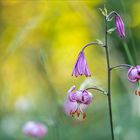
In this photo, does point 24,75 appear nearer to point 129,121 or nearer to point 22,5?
point 22,5

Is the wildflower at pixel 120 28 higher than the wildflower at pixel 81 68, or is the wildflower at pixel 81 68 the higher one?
the wildflower at pixel 120 28

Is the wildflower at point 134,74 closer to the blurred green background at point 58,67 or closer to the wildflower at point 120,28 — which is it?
the wildflower at point 120,28

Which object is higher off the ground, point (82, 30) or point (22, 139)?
point (82, 30)

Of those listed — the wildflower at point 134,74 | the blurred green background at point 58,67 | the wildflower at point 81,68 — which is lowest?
the wildflower at point 134,74

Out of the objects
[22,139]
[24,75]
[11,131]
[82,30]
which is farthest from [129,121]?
[82,30]

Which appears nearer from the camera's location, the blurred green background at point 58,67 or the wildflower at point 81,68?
the wildflower at point 81,68

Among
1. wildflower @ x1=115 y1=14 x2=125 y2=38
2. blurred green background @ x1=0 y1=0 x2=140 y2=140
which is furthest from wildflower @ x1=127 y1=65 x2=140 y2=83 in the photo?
blurred green background @ x1=0 y1=0 x2=140 y2=140

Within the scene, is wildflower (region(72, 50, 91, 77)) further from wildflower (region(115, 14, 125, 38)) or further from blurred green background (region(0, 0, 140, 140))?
blurred green background (region(0, 0, 140, 140))

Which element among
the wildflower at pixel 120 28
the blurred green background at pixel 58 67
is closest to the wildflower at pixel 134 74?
the wildflower at pixel 120 28
